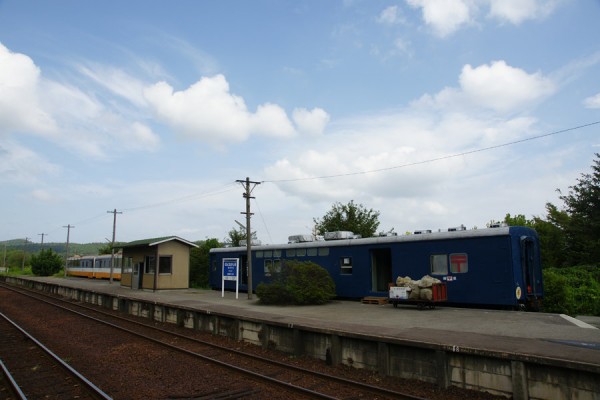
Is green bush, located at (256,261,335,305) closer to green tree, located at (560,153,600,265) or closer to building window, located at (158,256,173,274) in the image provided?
building window, located at (158,256,173,274)

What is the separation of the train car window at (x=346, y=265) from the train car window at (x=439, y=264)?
14.0 ft

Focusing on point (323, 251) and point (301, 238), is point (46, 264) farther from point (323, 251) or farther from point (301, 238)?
point (323, 251)

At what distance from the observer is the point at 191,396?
26.1 ft

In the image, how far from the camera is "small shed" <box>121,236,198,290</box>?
27.5m

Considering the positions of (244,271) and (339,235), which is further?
(244,271)

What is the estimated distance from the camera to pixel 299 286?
18844 millimetres

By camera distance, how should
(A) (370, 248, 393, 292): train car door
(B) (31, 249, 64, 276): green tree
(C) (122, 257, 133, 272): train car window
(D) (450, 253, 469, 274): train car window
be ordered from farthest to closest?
(B) (31, 249, 64, 276): green tree < (C) (122, 257, 133, 272): train car window < (A) (370, 248, 393, 292): train car door < (D) (450, 253, 469, 274): train car window

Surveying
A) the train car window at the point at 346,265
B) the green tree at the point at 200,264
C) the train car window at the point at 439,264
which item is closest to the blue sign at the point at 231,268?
the train car window at the point at 346,265

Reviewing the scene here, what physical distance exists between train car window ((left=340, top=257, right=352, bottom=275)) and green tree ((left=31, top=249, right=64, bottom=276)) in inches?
2203

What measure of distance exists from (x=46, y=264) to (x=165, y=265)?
142 ft

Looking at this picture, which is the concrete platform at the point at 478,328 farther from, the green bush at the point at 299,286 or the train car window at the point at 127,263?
the train car window at the point at 127,263

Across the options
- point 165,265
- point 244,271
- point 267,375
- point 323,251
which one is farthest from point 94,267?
point 267,375

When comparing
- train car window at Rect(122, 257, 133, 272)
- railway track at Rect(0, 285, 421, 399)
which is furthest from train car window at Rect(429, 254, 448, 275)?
train car window at Rect(122, 257, 133, 272)

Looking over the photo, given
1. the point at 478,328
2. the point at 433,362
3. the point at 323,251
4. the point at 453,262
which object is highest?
the point at 323,251
